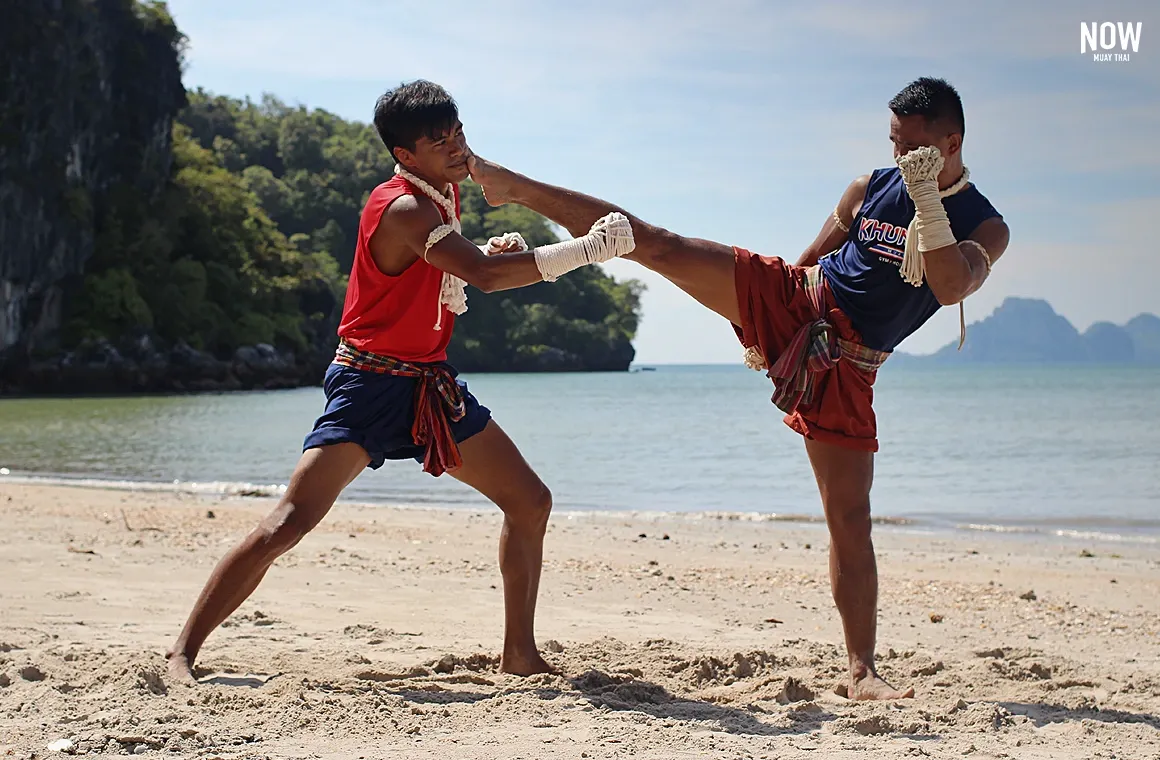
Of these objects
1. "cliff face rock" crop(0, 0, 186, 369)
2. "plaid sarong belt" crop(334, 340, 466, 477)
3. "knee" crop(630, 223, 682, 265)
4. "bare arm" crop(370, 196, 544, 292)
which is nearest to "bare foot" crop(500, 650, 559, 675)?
"plaid sarong belt" crop(334, 340, 466, 477)

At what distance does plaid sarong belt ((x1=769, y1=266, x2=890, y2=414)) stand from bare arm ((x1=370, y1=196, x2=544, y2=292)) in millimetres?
935

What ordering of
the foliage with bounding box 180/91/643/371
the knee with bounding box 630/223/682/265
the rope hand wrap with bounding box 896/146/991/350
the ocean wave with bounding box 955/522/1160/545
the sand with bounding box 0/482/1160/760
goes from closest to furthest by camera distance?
the sand with bounding box 0/482/1160/760 → the rope hand wrap with bounding box 896/146/991/350 → the knee with bounding box 630/223/682/265 → the ocean wave with bounding box 955/522/1160/545 → the foliage with bounding box 180/91/643/371

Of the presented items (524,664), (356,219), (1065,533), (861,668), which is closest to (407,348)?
(524,664)

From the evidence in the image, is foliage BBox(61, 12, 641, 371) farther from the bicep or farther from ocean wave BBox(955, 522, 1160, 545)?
the bicep

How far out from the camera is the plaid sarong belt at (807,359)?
159 inches

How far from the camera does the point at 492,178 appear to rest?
445cm

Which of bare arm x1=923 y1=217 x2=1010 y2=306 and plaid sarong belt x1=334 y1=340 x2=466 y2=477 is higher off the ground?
bare arm x1=923 y1=217 x2=1010 y2=306

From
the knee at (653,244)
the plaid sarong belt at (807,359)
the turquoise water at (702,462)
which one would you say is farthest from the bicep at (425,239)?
the turquoise water at (702,462)

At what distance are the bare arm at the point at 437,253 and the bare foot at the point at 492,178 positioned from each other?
436mm

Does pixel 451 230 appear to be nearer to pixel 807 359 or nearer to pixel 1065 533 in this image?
pixel 807 359

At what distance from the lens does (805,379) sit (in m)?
4.05

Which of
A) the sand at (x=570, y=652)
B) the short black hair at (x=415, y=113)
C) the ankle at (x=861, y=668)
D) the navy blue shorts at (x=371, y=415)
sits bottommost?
the sand at (x=570, y=652)

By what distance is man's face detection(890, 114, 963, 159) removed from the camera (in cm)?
391

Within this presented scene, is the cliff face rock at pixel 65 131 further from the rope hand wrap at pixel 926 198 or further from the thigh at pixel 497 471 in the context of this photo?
the rope hand wrap at pixel 926 198
